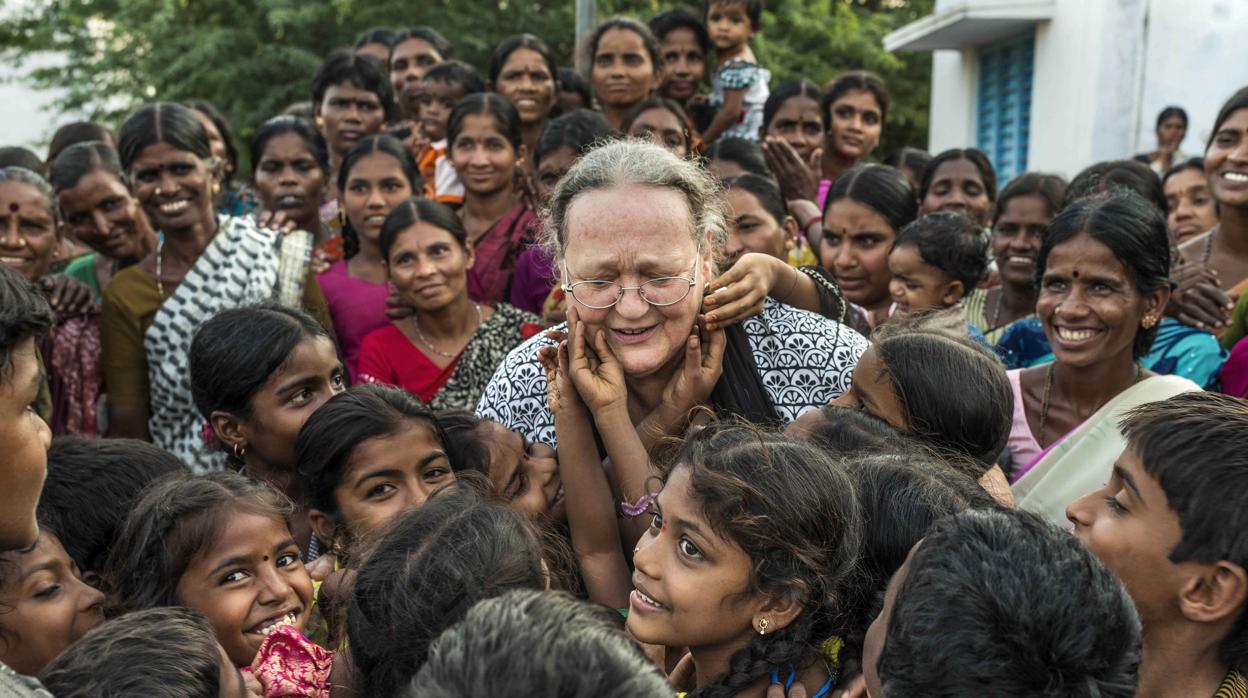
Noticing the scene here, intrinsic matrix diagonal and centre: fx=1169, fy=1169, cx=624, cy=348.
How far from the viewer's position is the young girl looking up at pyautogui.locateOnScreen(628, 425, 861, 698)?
219 cm

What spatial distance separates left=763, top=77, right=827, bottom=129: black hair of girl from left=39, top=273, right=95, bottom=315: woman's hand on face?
11.7 ft

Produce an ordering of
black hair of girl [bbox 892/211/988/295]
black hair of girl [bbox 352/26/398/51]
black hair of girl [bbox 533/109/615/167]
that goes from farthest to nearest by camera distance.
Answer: black hair of girl [bbox 352/26/398/51] < black hair of girl [bbox 533/109/615/167] < black hair of girl [bbox 892/211/988/295]

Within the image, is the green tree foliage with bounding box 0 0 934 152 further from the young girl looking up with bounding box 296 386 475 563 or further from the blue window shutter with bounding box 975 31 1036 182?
the young girl looking up with bounding box 296 386 475 563

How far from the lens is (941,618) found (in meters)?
1.69

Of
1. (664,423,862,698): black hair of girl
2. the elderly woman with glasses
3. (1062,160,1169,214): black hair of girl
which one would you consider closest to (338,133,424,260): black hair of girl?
the elderly woman with glasses

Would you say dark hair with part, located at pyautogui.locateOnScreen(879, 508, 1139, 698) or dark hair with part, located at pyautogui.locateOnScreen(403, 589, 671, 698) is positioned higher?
dark hair with part, located at pyautogui.locateOnScreen(403, 589, 671, 698)

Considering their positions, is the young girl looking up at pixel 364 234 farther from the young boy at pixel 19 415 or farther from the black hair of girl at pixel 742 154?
the young boy at pixel 19 415

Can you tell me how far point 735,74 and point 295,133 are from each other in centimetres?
257

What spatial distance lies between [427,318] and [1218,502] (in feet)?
9.95

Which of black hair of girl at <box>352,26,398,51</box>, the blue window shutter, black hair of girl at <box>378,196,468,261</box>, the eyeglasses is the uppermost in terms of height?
black hair of girl at <box>352,26,398,51</box>

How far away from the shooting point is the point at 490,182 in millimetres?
5418

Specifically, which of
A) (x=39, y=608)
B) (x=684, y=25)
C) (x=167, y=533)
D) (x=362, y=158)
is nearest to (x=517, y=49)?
(x=684, y=25)

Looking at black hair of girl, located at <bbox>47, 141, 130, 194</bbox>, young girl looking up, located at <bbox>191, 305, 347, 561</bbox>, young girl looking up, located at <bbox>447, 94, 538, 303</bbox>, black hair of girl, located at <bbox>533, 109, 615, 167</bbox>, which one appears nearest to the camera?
young girl looking up, located at <bbox>191, 305, 347, 561</bbox>

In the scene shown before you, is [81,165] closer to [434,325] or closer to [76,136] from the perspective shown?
[76,136]
